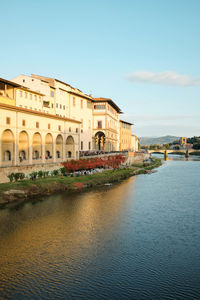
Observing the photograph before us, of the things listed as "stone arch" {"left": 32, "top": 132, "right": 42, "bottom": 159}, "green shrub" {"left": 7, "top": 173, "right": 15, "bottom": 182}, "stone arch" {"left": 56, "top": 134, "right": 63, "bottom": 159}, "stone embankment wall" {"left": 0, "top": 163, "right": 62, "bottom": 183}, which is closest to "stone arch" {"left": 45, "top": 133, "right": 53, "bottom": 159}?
"stone arch" {"left": 32, "top": 132, "right": 42, "bottom": 159}

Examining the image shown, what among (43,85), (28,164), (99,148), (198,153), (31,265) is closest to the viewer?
(31,265)

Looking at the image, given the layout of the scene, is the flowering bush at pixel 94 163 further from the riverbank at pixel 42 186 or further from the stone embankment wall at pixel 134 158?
the stone embankment wall at pixel 134 158

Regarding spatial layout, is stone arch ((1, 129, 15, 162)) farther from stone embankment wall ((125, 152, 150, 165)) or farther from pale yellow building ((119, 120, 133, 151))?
pale yellow building ((119, 120, 133, 151))

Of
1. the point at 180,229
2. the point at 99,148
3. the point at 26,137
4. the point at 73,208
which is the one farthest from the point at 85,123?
the point at 180,229

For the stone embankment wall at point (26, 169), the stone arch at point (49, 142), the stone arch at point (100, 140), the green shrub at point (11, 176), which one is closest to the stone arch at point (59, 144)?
the stone arch at point (49, 142)

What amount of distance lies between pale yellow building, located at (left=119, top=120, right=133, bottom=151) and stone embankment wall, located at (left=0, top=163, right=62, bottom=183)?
64541mm

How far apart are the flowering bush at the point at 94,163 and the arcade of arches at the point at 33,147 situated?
8.09 feet

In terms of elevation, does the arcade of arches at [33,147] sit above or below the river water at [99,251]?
above

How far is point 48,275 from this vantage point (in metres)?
14.0

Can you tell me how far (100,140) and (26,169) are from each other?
4427cm

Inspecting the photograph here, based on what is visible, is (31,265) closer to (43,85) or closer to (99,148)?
(43,85)

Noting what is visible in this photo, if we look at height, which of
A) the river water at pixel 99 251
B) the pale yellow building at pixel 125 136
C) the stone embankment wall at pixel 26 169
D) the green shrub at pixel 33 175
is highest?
the pale yellow building at pixel 125 136

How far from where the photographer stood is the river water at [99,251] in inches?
506

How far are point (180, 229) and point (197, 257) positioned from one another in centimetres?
561
